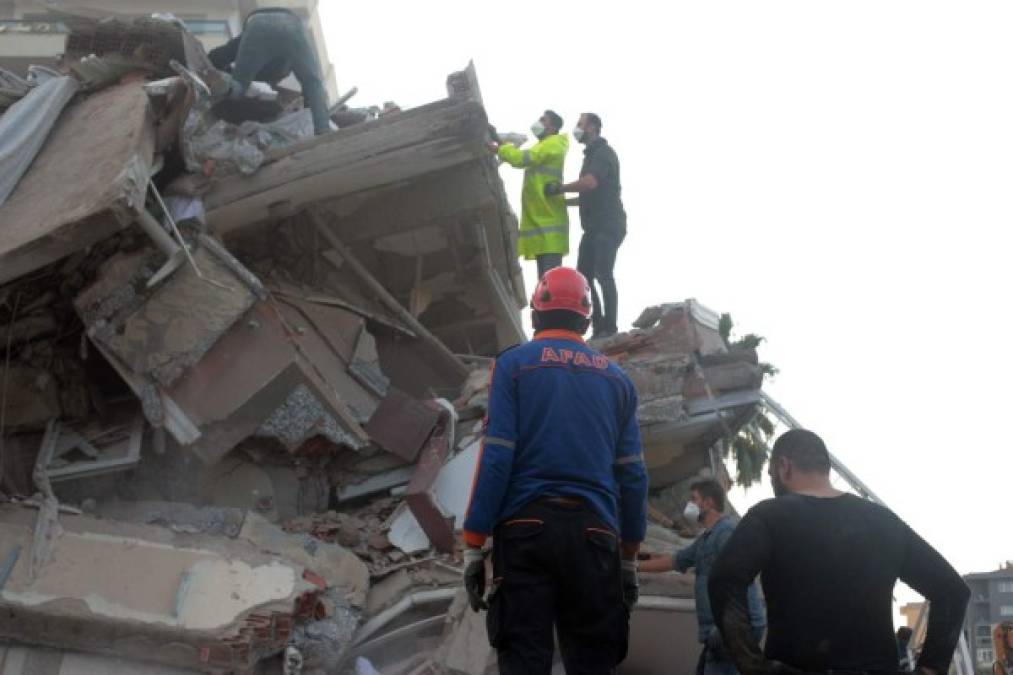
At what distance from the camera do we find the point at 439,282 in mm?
9188

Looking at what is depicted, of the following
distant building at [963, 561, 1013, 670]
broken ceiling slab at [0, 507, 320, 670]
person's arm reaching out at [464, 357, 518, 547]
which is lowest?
distant building at [963, 561, 1013, 670]

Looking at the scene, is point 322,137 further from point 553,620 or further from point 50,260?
point 553,620

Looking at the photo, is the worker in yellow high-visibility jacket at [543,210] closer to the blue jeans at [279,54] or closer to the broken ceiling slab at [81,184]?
the blue jeans at [279,54]

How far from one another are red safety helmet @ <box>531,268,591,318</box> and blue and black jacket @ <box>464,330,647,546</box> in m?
0.10

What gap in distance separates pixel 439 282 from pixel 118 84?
2.97 m

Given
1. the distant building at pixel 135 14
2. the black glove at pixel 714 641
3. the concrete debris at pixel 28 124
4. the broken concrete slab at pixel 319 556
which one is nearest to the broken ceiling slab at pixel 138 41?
the concrete debris at pixel 28 124

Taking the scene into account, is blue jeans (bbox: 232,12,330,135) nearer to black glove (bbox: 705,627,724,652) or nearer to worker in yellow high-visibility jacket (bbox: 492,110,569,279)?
worker in yellow high-visibility jacket (bbox: 492,110,569,279)

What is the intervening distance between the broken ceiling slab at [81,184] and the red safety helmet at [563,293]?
2585mm

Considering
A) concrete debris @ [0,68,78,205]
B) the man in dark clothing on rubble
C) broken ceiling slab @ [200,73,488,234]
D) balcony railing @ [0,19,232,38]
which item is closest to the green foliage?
broken ceiling slab @ [200,73,488,234]

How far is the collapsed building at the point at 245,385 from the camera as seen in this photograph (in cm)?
547

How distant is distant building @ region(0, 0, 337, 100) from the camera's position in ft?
60.7

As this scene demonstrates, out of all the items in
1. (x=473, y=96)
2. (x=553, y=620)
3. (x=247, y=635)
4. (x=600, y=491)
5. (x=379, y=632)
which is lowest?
(x=379, y=632)

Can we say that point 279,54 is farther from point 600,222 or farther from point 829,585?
point 829,585

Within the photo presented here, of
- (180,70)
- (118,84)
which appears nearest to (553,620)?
(180,70)
